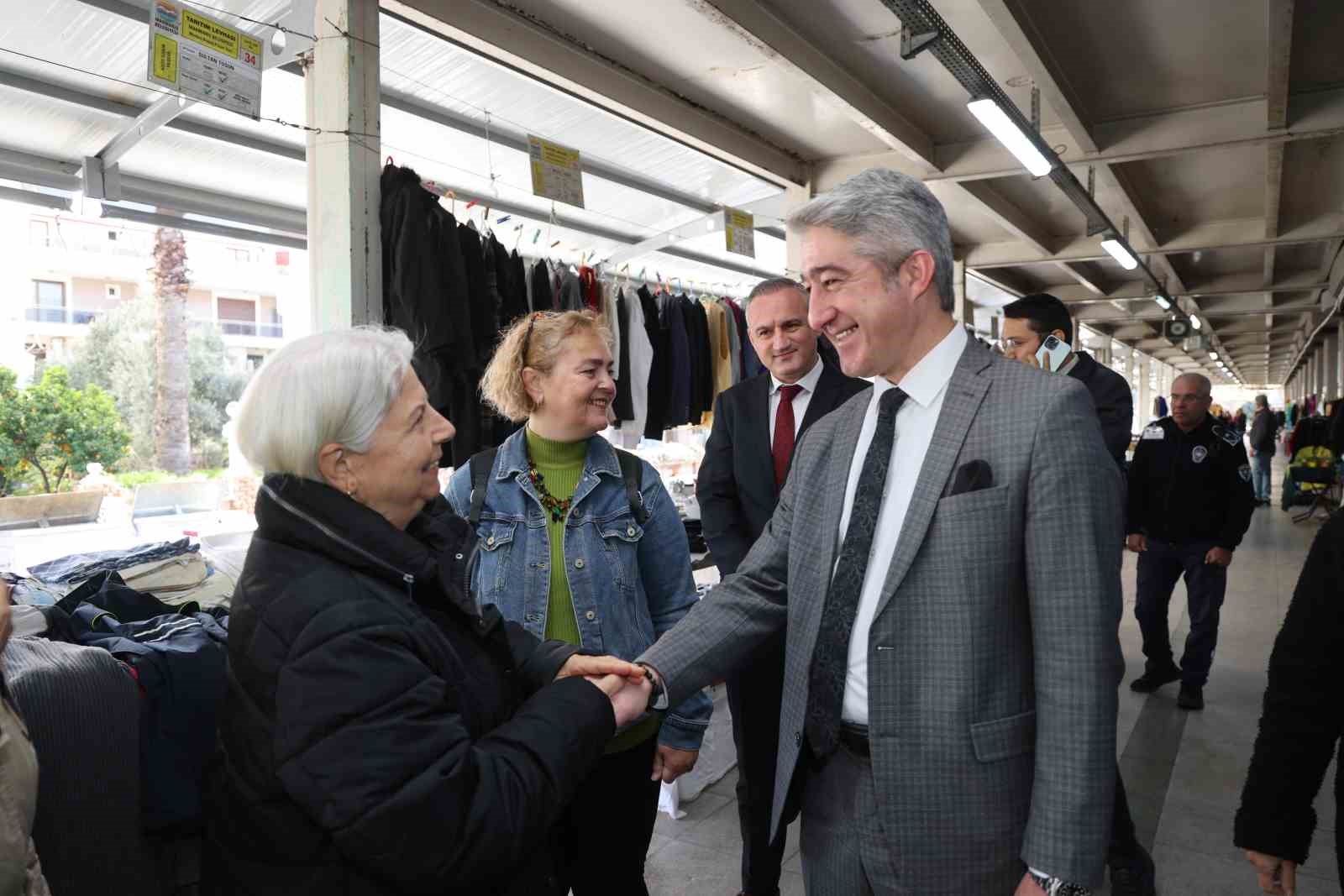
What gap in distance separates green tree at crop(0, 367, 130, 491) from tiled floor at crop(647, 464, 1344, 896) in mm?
6523

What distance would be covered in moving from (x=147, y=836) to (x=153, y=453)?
9098 millimetres

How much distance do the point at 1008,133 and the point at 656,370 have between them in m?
2.70

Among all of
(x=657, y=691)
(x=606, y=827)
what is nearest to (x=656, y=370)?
(x=606, y=827)

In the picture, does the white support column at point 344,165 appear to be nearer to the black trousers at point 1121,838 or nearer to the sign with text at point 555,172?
the sign with text at point 555,172

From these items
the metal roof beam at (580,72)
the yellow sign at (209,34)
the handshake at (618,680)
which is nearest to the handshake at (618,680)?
the handshake at (618,680)

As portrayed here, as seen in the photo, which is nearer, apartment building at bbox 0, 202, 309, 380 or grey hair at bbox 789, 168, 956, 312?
grey hair at bbox 789, 168, 956, 312

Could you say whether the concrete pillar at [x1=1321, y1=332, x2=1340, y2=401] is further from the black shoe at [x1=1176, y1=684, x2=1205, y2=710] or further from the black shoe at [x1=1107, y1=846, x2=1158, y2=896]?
the black shoe at [x1=1107, y1=846, x2=1158, y2=896]

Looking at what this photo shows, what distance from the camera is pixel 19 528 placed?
18.0 feet

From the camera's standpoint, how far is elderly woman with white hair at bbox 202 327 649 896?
108 cm

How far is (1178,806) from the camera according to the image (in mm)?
3615

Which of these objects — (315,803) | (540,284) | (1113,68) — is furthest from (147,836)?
(1113,68)

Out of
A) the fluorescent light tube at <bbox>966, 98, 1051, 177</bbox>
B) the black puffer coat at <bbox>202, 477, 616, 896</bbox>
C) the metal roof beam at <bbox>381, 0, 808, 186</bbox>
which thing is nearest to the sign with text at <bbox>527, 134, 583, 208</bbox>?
the metal roof beam at <bbox>381, 0, 808, 186</bbox>

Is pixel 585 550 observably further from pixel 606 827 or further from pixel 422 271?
pixel 422 271

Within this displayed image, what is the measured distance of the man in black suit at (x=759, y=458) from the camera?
256cm
